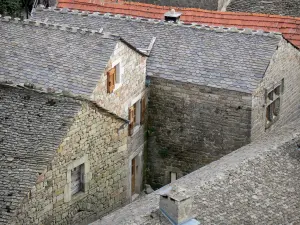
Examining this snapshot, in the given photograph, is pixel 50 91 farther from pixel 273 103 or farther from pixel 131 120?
pixel 273 103

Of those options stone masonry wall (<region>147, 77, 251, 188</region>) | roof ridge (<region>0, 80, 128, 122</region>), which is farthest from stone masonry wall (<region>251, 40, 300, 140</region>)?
roof ridge (<region>0, 80, 128, 122</region>)

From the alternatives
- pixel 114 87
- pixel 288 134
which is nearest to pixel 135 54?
pixel 114 87

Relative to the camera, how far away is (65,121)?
3133cm

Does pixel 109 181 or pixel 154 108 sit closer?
pixel 109 181

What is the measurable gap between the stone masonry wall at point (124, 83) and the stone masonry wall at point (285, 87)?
4.30 metres

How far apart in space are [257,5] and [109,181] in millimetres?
15706

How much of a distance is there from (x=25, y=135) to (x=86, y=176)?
2661 mm

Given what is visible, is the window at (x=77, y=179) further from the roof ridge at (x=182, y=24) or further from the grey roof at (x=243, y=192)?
the roof ridge at (x=182, y=24)

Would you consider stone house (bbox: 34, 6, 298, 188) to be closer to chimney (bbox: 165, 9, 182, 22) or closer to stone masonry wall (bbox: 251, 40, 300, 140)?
stone masonry wall (bbox: 251, 40, 300, 140)

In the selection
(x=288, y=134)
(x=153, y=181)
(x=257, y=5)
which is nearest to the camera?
(x=288, y=134)

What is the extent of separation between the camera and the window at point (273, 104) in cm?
3803

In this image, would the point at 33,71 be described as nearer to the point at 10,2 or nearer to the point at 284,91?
the point at 284,91

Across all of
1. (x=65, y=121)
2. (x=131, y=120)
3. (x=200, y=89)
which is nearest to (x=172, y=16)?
(x=200, y=89)

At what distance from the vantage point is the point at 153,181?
1511 inches
